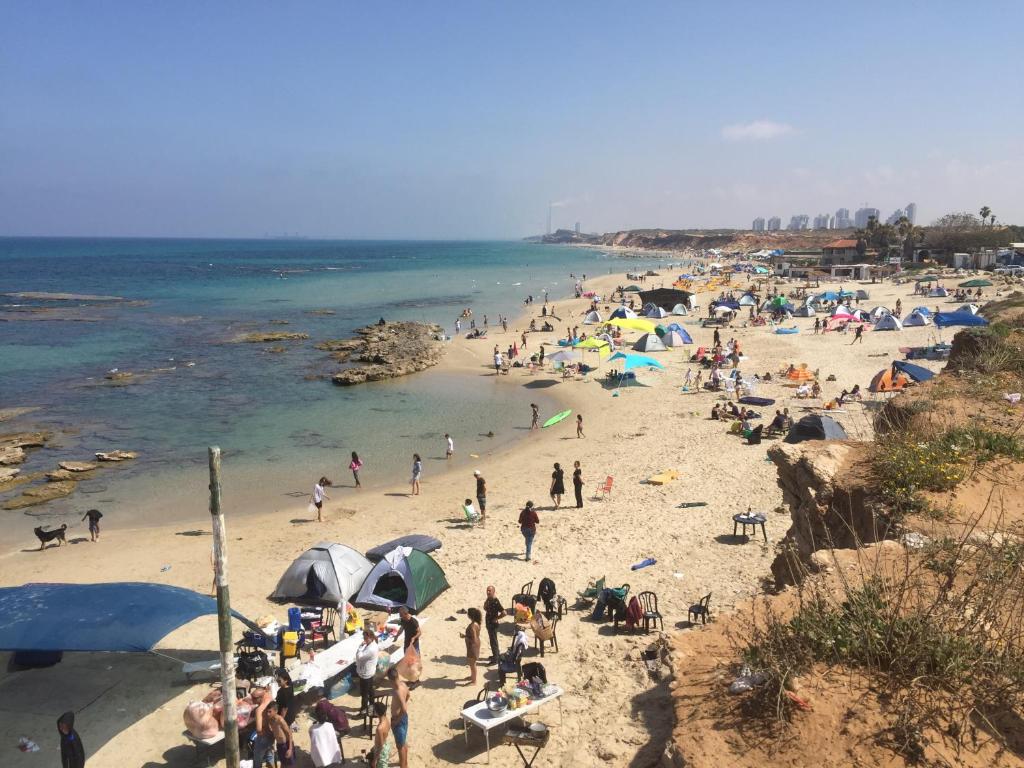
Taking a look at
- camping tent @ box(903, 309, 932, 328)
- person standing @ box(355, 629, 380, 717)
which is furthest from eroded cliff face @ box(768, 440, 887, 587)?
camping tent @ box(903, 309, 932, 328)

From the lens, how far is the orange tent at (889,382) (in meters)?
21.2

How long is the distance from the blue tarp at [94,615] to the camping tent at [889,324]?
3598cm

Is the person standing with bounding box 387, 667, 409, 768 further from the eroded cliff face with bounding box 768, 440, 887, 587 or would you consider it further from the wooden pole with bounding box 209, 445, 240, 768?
the eroded cliff face with bounding box 768, 440, 887, 587

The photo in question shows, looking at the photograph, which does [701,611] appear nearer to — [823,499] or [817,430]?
[823,499]

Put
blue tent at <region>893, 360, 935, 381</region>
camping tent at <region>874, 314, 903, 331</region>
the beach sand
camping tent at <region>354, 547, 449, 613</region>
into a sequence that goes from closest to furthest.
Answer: the beach sand < camping tent at <region>354, 547, 449, 613</region> < blue tent at <region>893, 360, 935, 381</region> < camping tent at <region>874, 314, 903, 331</region>

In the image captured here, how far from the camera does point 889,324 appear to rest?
34844 mm

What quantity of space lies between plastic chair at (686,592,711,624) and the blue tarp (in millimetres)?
6410

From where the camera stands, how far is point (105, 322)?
167 ft

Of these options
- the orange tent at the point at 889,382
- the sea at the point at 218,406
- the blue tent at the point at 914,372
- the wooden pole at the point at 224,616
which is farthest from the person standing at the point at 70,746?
the blue tent at the point at 914,372

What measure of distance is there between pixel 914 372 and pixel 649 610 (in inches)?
634

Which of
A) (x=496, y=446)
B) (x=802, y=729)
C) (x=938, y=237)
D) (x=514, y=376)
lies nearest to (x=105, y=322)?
(x=514, y=376)

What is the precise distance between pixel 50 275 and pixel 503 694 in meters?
119

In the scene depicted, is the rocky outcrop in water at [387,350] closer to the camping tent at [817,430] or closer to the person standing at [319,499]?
the person standing at [319,499]

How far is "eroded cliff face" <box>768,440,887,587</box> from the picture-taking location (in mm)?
8227
